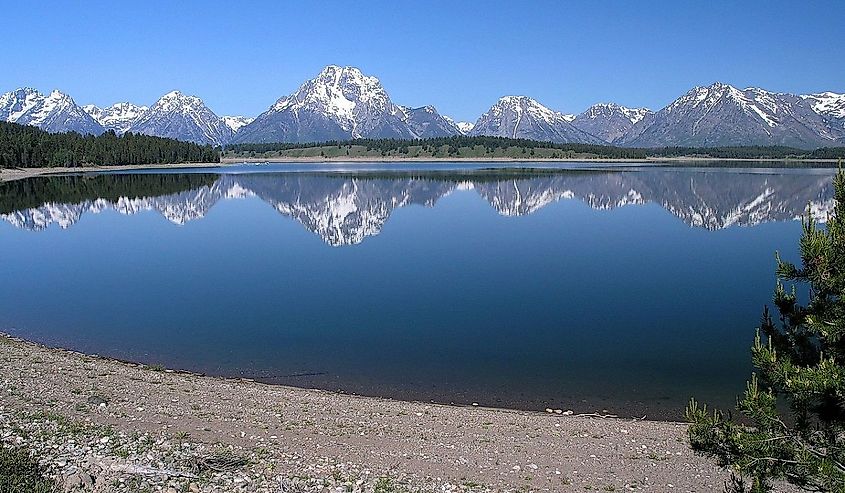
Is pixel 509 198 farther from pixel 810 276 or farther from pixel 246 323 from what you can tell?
pixel 810 276

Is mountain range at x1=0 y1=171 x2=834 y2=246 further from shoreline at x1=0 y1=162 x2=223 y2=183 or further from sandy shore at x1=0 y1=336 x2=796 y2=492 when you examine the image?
shoreline at x1=0 y1=162 x2=223 y2=183

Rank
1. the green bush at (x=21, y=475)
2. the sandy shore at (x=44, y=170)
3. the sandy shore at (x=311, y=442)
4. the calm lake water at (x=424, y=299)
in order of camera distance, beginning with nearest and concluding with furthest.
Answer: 1. the green bush at (x=21, y=475)
2. the sandy shore at (x=311, y=442)
3. the calm lake water at (x=424, y=299)
4. the sandy shore at (x=44, y=170)

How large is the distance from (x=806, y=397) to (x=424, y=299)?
878 inches

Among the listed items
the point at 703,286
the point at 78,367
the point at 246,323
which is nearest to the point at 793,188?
the point at 703,286

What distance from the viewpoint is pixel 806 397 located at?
24.5ft

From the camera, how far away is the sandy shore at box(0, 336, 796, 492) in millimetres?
11141

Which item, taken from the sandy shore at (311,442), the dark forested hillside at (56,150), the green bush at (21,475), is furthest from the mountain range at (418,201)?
the dark forested hillside at (56,150)

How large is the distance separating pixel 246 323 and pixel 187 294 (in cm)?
694

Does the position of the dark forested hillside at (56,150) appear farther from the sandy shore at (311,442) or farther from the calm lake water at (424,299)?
the sandy shore at (311,442)

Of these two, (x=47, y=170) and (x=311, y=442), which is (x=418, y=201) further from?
(x=47, y=170)

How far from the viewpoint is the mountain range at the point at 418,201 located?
207ft

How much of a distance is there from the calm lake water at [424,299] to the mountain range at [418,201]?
41.2 inches

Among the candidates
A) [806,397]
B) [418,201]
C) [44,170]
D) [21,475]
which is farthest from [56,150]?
[806,397]

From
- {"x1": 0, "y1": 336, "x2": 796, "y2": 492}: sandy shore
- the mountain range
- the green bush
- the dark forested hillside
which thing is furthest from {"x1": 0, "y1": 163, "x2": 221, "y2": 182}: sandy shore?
the green bush
